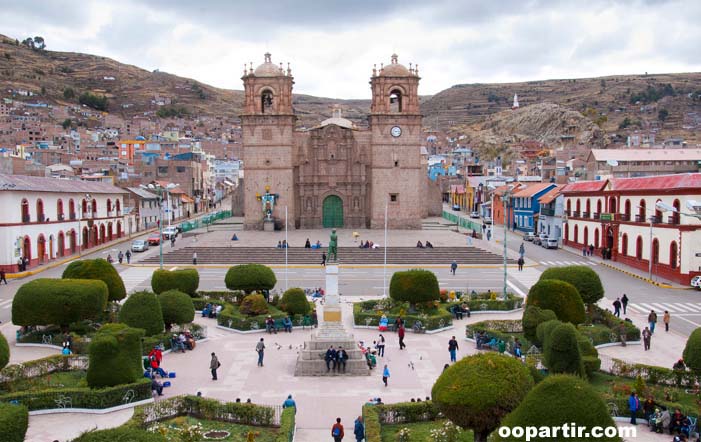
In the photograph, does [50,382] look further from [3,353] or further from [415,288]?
[415,288]

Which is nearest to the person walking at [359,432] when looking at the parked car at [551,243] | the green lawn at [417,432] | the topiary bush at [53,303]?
the green lawn at [417,432]

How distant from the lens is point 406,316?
27.2m

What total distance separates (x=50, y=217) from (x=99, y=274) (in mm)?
22759

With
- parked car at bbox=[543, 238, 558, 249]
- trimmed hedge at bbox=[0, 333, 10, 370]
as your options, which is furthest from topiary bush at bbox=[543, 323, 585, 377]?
parked car at bbox=[543, 238, 558, 249]

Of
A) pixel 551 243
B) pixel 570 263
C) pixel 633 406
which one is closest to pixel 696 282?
pixel 570 263

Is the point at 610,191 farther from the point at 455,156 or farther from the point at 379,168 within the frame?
the point at 455,156

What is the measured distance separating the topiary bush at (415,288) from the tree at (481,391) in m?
15.0

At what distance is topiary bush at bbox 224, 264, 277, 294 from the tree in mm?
18225

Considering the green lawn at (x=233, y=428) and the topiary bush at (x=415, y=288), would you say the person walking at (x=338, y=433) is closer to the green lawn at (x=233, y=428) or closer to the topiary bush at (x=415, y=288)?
the green lawn at (x=233, y=428)

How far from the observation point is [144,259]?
4759 centimetres

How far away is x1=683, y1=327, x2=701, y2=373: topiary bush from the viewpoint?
17109 millimetres

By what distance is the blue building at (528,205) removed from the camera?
66062 mm

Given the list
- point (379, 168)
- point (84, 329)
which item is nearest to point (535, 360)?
point (84, 329)

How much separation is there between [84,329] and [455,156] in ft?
377
